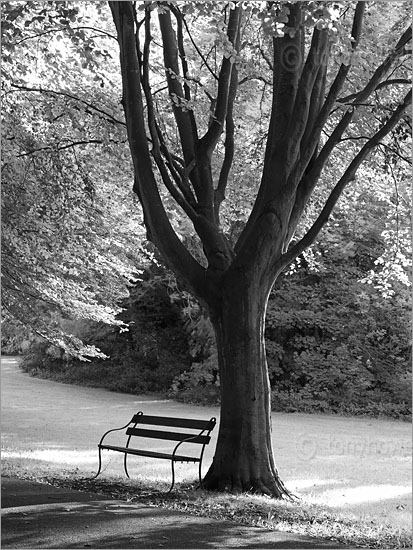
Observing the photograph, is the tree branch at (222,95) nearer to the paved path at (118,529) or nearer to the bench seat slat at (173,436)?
the bench seat slat at (173,436)

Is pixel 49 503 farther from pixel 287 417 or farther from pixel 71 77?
pixel 287 417

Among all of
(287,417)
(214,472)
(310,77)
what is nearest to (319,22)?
(310,77)

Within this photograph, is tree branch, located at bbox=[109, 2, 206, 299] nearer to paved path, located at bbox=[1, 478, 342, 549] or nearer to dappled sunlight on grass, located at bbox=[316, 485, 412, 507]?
paved path, located at bbox=[1, 478, 342, 549]

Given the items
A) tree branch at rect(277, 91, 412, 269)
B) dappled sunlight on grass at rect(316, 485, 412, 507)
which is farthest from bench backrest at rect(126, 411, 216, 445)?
dappled sunlight on grass at rect(316, 485, 412, 507)

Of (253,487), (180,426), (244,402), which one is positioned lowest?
(253,487)

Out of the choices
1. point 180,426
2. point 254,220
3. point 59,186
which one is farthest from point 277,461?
point 254,220

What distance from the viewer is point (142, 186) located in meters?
8.28

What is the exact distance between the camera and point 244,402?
8031 mm

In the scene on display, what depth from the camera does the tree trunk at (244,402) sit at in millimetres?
8008

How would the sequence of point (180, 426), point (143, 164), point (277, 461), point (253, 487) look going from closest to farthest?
point (253, 487), point (143, 164), point (180, 426), point (277, 461)

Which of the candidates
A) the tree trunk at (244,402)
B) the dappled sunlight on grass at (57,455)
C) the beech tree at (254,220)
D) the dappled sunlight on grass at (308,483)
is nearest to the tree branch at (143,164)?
the beech tree at (254,220)

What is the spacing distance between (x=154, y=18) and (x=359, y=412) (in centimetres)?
1227

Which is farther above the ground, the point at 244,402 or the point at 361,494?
the point at 244,402

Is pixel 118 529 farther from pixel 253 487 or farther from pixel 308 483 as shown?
pixel 308 483
